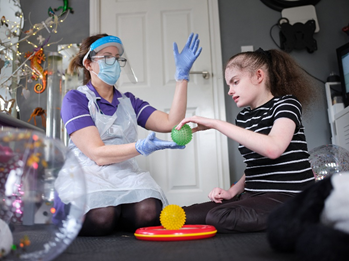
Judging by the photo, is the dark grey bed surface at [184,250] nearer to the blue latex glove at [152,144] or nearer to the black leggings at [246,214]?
the black leggings at [246,214]

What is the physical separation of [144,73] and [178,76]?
41.2 inches

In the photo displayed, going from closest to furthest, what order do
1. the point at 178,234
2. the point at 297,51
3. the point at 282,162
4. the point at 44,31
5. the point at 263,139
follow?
the point at 178,234 → the point at 263,139 → the point at 282,162 → the point at 297,51 → the point at 44,31

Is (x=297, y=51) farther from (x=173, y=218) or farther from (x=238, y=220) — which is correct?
→ (x=173, y=218)

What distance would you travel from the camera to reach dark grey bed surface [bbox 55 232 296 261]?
0.73 m

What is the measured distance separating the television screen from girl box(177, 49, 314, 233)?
962 millimetres

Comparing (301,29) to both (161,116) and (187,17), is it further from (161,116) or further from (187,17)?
(161,116)

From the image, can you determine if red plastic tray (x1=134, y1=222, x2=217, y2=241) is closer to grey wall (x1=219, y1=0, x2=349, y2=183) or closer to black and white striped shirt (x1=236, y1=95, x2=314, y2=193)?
black and white striped shirt (x1=236, y1=95, x2=314, y2=193)

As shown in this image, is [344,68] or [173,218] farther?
[344,68]

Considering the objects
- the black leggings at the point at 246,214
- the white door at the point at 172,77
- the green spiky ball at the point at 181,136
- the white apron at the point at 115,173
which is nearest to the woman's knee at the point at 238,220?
the black leggings at the point at 246,214

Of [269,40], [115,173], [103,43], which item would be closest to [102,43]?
[103,43]

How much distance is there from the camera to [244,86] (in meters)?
1.33

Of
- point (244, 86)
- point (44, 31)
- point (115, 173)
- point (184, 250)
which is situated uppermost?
point (44, 31)

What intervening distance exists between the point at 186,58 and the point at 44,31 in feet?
5.75

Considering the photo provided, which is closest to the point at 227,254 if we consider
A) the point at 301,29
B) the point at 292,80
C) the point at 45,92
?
the point at 292,80
